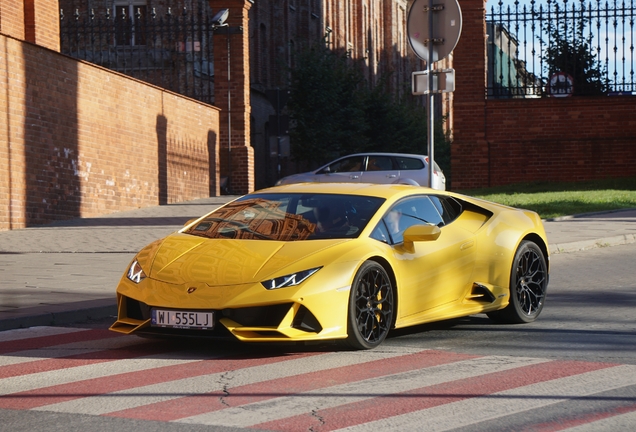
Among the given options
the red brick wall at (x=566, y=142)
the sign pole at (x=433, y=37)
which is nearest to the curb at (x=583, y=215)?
the sign pole at (x=433, y=37)

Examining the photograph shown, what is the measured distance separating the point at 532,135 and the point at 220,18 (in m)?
9.27

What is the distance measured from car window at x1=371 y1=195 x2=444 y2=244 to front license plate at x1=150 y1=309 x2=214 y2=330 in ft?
4.83

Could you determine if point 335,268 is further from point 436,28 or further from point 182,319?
point 436,28

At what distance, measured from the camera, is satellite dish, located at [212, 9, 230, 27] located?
29750 mm

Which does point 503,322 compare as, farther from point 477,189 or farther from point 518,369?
point 477,189

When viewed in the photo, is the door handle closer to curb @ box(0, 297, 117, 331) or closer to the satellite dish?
curb @ box(0, 297, 117, 331)

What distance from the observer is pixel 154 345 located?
25.5 ft

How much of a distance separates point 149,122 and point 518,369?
19.0 metres

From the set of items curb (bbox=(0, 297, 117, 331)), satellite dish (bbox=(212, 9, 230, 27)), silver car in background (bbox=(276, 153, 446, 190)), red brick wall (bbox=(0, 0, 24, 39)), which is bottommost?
curb (bbox=(0, 297, 117, 331))

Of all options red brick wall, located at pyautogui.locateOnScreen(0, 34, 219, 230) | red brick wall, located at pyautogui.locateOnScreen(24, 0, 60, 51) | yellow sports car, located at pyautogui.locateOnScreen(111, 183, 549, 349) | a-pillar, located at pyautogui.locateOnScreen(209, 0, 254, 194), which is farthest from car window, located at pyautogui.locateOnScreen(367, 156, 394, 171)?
yellow sports car, located at pyautogui.locateOnScreen(111, 183, 549, 349)

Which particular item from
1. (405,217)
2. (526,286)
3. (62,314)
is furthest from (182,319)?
(526,286)

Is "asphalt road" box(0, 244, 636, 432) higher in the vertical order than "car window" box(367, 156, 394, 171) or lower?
lower

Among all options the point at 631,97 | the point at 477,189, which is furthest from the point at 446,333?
the point at 631,97

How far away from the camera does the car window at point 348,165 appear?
27234mm
